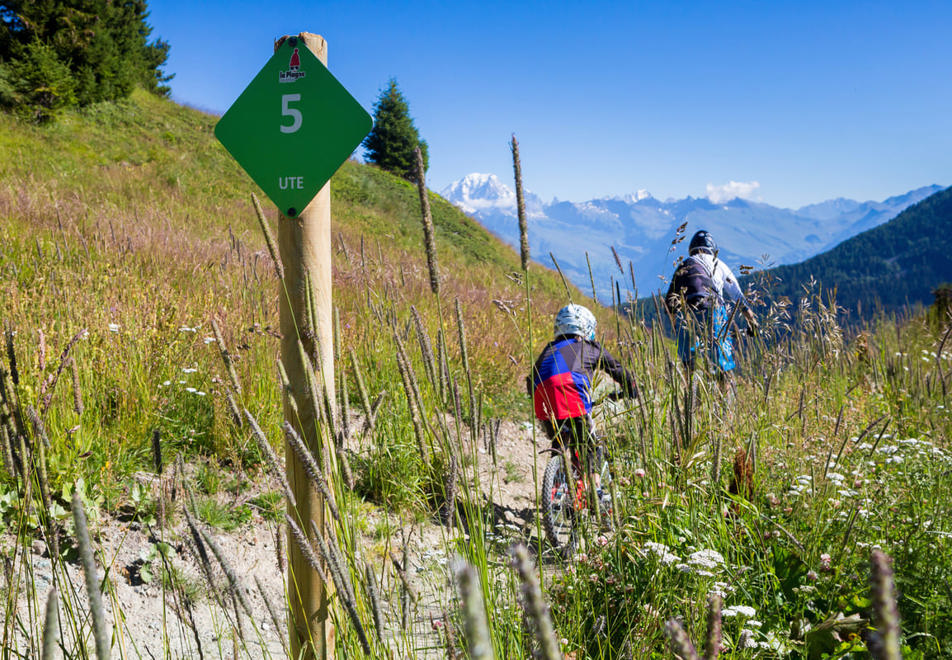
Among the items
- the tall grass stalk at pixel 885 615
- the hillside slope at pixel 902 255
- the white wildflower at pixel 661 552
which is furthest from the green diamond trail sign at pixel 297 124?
the hillside slope at pixel 902 255

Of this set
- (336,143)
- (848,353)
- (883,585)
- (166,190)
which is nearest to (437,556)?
(336,143)

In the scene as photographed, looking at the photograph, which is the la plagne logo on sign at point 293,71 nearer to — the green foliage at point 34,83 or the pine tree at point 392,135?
the green foliage at point 34,83

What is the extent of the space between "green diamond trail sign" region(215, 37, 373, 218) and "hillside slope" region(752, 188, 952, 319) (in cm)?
15864

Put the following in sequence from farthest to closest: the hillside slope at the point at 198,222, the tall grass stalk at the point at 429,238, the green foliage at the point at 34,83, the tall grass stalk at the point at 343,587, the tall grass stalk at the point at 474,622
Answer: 1. the green foliage at the point at 34,83
2. the hillside slope at the point at 198,222
3. the tall grass stalk at the point at 429,238
4. the tall grass stalk at the point at 343,587
5. the tall grass stalk at the point at 474,622

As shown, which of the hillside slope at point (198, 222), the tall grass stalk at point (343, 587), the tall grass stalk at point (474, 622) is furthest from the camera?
the hillside slope at point (198, 222)

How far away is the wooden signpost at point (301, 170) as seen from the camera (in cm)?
172

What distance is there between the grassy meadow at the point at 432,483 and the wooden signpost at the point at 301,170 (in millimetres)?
122

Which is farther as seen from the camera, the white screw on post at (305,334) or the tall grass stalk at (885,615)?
the white screw on post at (305,334)

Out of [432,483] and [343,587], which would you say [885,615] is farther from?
[432,483]

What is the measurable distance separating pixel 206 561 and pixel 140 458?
2.42 meters

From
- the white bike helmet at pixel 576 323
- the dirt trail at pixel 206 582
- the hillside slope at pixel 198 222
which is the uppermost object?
the hillside slope at pixel 198 222

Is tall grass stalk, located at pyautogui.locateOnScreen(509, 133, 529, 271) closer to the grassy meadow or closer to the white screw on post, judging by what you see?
the grassy meadow

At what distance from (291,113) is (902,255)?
206 metres

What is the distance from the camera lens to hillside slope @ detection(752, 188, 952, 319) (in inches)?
5733
